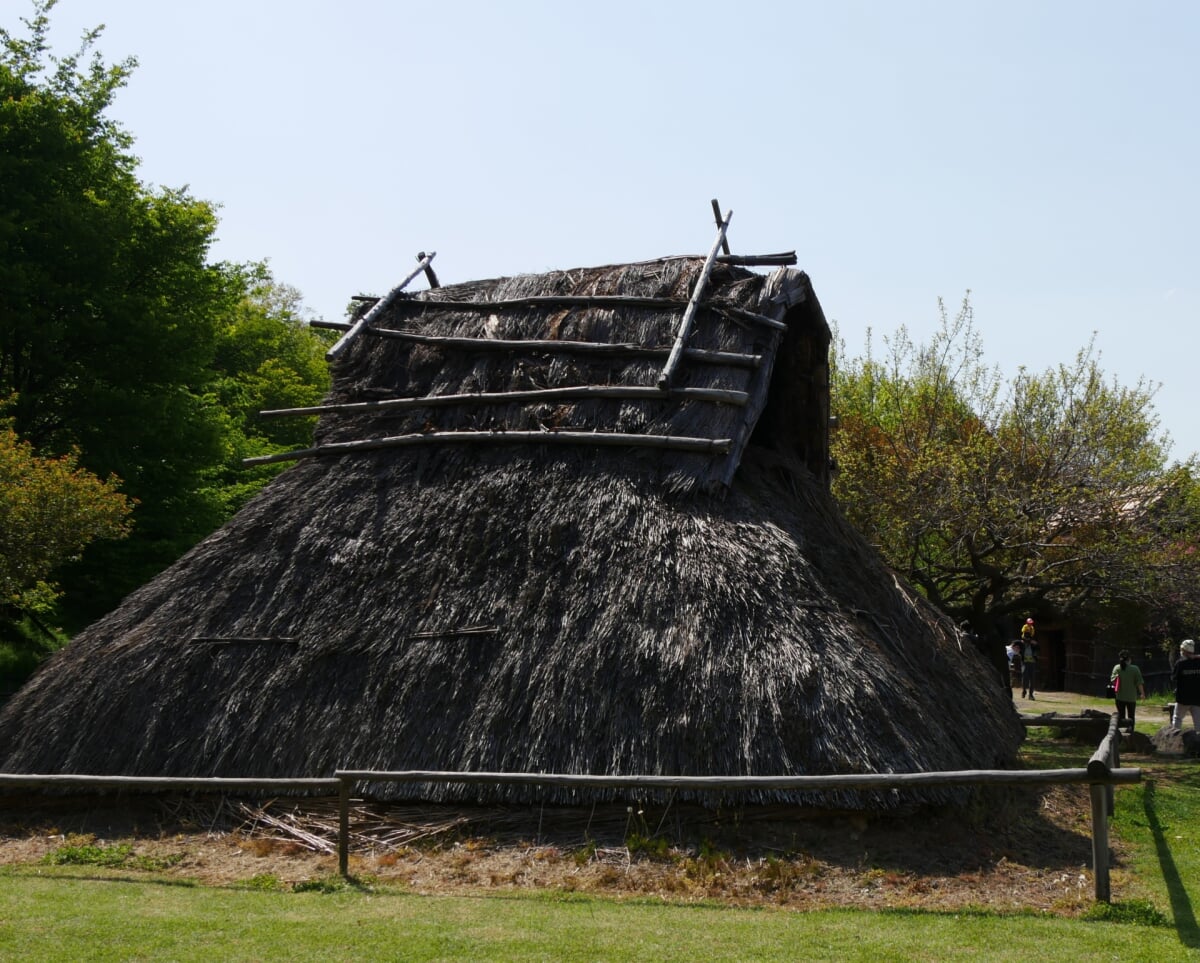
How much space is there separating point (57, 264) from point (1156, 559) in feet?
67.7

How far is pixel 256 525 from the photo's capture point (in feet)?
35.3

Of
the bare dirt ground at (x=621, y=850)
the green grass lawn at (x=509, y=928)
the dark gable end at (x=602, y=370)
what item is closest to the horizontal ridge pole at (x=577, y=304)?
the dark gable end at (x=602, y=370)

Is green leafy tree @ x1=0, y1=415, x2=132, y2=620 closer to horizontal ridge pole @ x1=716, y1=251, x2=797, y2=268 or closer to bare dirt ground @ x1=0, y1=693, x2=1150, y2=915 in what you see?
bare dirt ground @ x1=0, y1=693, x2=1150, y2=915

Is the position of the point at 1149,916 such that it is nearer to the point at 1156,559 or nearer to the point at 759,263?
the point at 759,263

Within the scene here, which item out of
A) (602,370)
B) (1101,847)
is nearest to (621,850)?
(1101,847)

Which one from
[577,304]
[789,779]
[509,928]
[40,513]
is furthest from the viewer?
[40,513]

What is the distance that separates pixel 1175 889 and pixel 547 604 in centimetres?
484

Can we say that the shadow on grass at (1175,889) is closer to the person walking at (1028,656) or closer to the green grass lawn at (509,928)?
the green grass lawn at (509,928)

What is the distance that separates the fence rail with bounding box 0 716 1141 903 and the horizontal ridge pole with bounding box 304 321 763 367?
15.2ft

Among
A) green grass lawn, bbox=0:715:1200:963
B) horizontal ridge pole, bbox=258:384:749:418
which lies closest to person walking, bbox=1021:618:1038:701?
horizontal ridge pole, bbox=258:384:749:418

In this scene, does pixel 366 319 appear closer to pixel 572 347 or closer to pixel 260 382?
pixel 572 347

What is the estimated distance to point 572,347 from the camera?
11.6 m

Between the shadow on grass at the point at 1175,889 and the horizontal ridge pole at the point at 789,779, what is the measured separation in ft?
2.64

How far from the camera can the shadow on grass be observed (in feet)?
20.2
